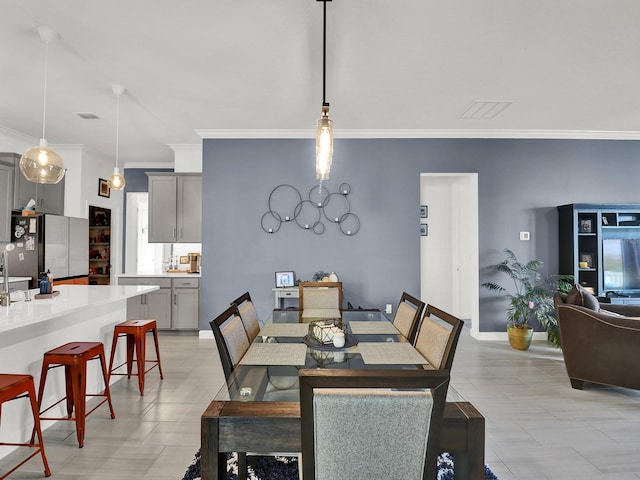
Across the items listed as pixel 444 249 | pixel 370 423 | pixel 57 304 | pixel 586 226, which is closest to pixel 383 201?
pixel 444 249

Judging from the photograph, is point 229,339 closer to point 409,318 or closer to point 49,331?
point 409,318

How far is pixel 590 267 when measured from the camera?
4.58m

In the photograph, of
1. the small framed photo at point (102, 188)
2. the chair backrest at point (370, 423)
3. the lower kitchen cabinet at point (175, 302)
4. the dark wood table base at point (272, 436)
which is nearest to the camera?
the chair backrest at point (370, 423)

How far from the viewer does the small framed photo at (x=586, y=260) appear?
15.0 feet

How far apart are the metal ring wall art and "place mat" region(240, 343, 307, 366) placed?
2932 millimetres

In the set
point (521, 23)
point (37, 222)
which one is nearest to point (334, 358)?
point (521, 23)

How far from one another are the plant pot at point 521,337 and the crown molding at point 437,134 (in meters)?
2.44

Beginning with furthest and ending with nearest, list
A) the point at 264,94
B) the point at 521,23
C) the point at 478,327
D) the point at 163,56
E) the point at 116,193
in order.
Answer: the point at 116,193, the point at 478,327, the point at 264,94, the point at 163,56, the point at 521,23

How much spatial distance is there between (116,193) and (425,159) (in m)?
5.21

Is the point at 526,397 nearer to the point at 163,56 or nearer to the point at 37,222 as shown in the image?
the point at 163,56

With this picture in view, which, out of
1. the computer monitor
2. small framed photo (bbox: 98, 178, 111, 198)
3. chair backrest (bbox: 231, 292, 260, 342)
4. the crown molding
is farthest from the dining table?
small framed photo (bbox: 98, 178, 111, 198)

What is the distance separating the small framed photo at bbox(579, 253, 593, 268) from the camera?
15.0 ft

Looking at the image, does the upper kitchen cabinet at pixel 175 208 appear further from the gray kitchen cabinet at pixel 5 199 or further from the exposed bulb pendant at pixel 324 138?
the exposed bulb pendant at pixel 324 138

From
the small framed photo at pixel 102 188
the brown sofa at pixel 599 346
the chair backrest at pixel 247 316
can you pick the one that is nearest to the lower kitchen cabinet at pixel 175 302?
the small framed photo at pixel 102 188
